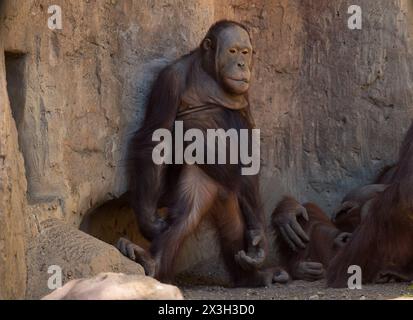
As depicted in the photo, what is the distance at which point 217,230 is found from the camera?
22.8ft

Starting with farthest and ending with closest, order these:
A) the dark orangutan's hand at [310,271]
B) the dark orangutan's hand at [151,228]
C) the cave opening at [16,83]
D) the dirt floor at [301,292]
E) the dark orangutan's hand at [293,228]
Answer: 1. the dark orangutan's hand at [293,228]
2. the dark orangutan's hand at [310,271]
3. the dark orangutan's hand at [151,228]
4. the cave opening at [16,83]
5. the dirt floor at [301,292]

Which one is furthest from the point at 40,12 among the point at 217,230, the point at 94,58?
the point at 217,230

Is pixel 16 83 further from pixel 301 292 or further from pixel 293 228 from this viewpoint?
pixel 293 228

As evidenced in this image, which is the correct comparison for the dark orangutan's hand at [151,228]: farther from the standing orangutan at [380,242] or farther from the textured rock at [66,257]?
the standing orangutan at [380,242]

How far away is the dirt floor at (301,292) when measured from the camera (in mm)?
5832

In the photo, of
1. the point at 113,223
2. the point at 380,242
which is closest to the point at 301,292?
the point at 380,242

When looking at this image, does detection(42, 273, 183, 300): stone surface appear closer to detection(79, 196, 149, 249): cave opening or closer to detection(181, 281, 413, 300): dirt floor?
detection(181, 281, 413, 300): dirt floor

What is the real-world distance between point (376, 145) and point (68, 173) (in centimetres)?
237

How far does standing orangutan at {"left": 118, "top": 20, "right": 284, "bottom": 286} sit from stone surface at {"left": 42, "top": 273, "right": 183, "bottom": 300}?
223cm

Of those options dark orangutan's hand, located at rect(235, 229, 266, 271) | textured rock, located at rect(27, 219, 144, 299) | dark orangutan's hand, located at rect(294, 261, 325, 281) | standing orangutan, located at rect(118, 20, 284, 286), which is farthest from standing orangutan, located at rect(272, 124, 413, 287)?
textured rock, located at rect(27, 219, 144, 299)

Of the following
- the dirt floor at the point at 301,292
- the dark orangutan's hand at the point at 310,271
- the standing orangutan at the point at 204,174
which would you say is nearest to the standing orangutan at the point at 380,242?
the dark orangutan's hand at the point at 310,271

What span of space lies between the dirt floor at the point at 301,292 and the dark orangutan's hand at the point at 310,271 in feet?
0.31

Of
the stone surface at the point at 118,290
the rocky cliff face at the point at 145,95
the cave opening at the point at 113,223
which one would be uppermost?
the rocky cliff face at the point at 145,95

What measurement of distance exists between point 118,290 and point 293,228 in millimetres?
3341
